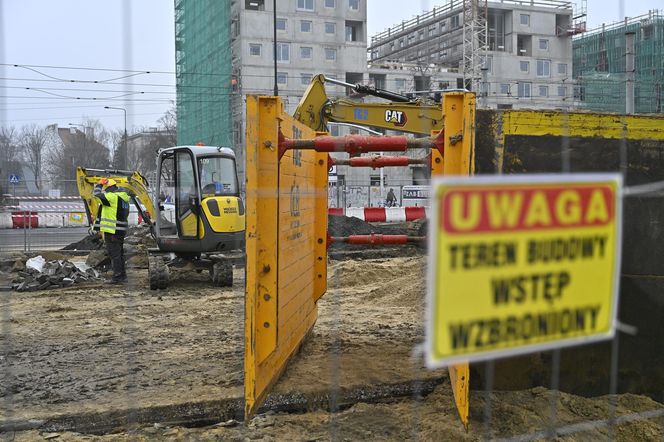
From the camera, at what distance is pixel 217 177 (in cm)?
1138

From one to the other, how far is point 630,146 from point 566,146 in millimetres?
435

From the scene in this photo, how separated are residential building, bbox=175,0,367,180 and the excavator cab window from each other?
15216 millimetres

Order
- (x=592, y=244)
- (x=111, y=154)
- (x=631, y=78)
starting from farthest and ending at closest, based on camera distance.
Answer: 1. (x=111, y=154)
2. (x=631, y=78)
3. (x=592, y=244)

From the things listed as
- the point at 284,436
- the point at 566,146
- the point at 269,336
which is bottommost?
the point at 284,436

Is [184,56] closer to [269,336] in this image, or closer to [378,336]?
[378,336]

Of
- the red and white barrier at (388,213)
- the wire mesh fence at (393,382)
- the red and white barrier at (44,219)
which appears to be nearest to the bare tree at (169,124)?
the red and white barrier at (44,219)

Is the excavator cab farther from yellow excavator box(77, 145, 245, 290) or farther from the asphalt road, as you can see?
the asphalt road

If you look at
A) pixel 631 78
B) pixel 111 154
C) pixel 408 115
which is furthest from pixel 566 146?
pixel 111 154

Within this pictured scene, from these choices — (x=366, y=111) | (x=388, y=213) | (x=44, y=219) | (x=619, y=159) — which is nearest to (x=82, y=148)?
(x=44, y=219)

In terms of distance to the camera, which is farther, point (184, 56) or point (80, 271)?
point (184, 56)

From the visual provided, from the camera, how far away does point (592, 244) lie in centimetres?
164

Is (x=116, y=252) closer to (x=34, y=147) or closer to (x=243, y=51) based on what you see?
(x=34, y=147)

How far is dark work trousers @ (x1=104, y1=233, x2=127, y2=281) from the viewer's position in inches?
445

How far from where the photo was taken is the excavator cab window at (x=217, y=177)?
437 inches
